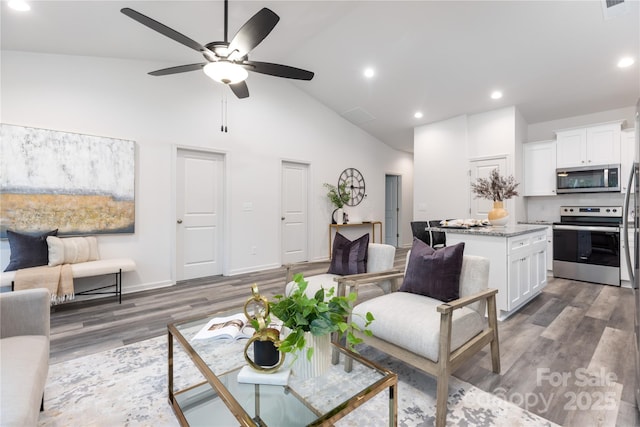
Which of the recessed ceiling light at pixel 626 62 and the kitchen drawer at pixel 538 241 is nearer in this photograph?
the kitchen drawer at pixel 538 241

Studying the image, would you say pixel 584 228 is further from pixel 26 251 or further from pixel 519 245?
pixel 26 251

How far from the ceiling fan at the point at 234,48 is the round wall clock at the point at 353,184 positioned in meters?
3.61

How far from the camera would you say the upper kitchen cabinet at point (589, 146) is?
4.21m

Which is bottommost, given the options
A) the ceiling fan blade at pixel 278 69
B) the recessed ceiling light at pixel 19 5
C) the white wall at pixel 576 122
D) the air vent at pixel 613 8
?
the ceiling fan blade at pixel 278 69

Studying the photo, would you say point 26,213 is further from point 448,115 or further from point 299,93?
point 448,115

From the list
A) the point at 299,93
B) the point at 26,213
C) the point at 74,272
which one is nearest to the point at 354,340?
the point at 74,272

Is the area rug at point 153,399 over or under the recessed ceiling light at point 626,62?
under

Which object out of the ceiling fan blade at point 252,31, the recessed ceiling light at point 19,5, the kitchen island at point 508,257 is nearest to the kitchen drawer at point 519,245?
the kitchen island at point 508,257

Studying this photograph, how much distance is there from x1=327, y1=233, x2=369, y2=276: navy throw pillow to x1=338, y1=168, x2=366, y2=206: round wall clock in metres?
3.54

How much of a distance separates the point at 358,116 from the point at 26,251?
5493 mm

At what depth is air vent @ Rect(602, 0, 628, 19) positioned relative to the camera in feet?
9.54

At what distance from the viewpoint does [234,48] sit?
227 centimetres

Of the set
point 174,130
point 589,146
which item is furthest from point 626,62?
point 174,130

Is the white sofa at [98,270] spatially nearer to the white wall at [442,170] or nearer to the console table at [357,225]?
the console table at [357,225]
